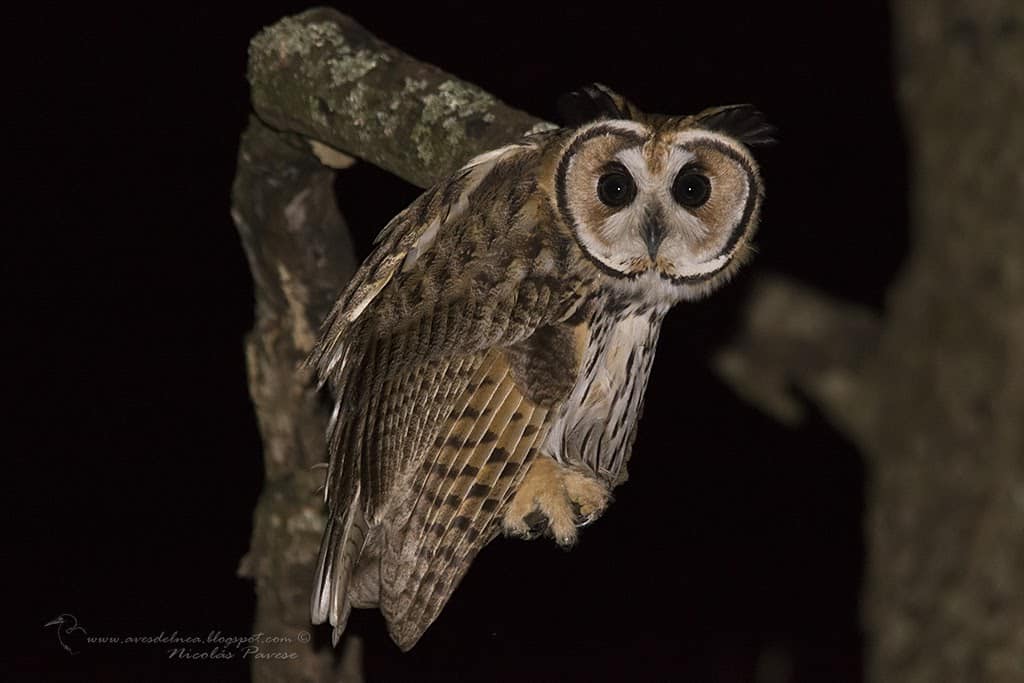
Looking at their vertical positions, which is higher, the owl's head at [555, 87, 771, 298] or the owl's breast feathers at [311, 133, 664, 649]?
the owl's head at [555, 87, 771, 298]

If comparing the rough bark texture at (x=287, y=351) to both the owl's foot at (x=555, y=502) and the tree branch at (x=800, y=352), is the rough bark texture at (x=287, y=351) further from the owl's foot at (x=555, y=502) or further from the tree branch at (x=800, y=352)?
the tree branch at (x=800, y=352)

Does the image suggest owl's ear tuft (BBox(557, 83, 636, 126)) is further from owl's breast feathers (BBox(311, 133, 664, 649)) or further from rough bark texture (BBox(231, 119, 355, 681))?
rough bark texture (BBox(231, 119, 355, 681))

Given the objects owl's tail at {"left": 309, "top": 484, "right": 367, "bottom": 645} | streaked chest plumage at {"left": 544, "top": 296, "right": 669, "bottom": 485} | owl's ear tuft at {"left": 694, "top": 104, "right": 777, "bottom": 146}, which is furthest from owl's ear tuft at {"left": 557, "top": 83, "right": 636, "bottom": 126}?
owl's tail at {"left": 309, "top": 484, "right": 367, "bottom": 645}

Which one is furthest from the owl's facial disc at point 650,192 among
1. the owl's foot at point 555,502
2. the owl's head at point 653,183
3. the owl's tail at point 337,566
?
the owl's tail at point 337,566

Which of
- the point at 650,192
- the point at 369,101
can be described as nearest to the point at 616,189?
the point at 650,192

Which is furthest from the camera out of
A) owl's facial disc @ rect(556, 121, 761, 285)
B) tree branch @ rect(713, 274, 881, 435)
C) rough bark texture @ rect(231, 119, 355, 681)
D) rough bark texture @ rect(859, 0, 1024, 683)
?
rough bark texture @ rect(231, 119, 355, 681)

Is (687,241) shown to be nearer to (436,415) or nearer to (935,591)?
(436,415)

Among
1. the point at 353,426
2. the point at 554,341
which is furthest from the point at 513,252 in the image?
the point at 353,426
